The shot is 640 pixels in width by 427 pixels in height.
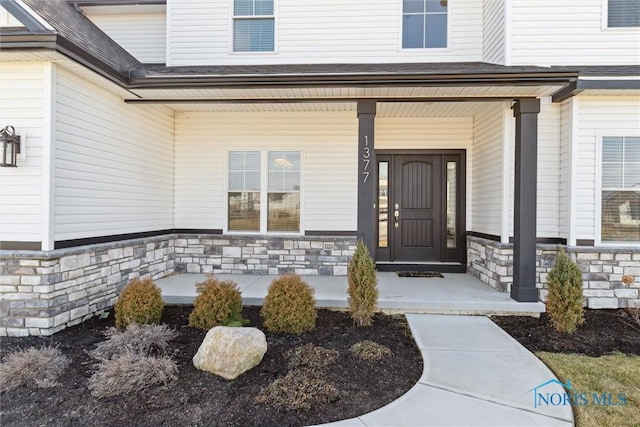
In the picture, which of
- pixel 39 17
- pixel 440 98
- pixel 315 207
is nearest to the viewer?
pixel 39 17

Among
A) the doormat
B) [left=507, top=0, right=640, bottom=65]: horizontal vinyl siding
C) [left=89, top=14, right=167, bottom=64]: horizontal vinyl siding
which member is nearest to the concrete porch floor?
the doormat

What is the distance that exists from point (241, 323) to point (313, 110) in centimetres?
380

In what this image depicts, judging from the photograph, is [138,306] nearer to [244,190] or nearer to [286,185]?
[244,190]

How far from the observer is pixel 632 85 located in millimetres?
4508

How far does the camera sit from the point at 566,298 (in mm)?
3938

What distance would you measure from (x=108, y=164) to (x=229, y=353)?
3473 mm

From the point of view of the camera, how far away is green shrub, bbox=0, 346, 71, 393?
9.18 ft

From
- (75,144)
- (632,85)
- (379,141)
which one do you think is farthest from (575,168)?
(75,144)

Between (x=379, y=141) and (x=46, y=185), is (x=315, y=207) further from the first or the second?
(x=46, y=185)

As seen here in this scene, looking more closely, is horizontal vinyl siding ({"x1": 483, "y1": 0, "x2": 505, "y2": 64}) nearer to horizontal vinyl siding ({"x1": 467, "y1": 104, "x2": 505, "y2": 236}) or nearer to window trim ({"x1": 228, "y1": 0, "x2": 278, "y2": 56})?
horizontal vinyl siding ({"x1": 467, "y1": 104, "x2": 505, "y2": 236})

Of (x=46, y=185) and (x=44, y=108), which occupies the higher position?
(x=44, y=108)

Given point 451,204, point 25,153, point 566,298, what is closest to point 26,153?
point 25,153

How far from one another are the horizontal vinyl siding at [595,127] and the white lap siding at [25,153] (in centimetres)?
677

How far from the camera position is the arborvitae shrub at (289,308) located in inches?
149
